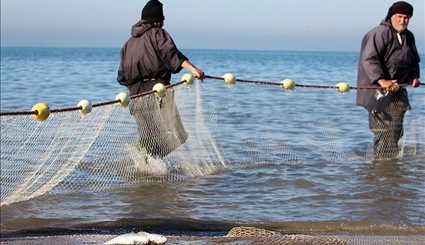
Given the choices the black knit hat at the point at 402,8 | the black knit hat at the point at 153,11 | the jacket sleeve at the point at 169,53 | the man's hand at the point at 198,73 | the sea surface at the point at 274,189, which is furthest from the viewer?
the black knit hat at the point at 402,8

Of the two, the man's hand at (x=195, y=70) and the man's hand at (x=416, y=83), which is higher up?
the man's hand at (x=195, y=70)

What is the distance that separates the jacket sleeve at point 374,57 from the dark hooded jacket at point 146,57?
2.20 metres

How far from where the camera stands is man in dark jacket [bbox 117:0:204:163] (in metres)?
7.61

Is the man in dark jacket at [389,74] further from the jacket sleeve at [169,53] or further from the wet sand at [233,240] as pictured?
the wet sand at [233,240]

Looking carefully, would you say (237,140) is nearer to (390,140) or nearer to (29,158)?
(390,140)

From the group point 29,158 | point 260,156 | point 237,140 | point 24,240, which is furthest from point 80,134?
point 237,140

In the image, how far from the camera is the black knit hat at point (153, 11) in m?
7.85

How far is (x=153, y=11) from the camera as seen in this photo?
25.7 ft

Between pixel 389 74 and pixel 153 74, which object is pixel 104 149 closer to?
pixel 153 74

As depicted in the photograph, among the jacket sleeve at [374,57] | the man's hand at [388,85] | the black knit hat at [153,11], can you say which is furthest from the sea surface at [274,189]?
the black knit hat at [153,11]

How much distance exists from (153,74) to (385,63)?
2.63m

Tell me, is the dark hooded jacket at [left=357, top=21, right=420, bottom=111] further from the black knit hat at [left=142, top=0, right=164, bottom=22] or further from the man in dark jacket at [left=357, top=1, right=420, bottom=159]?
the black knit hat at [left=142, top=0, right=164, bottom=22]

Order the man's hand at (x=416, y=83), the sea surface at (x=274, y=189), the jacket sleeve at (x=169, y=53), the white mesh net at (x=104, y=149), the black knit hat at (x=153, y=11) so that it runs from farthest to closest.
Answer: the man's hand at (x=416, y=83), the black knit hat at (x=153, y=11), the jacket sleeve at (x=169, y=53), the sea surface at (x=274, y=189), the white mesh net at (x=104, y=149)

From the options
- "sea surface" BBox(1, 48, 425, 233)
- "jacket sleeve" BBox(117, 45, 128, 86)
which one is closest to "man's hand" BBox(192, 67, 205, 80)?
"sea surface" BBox(1, 48, 425, 233)
